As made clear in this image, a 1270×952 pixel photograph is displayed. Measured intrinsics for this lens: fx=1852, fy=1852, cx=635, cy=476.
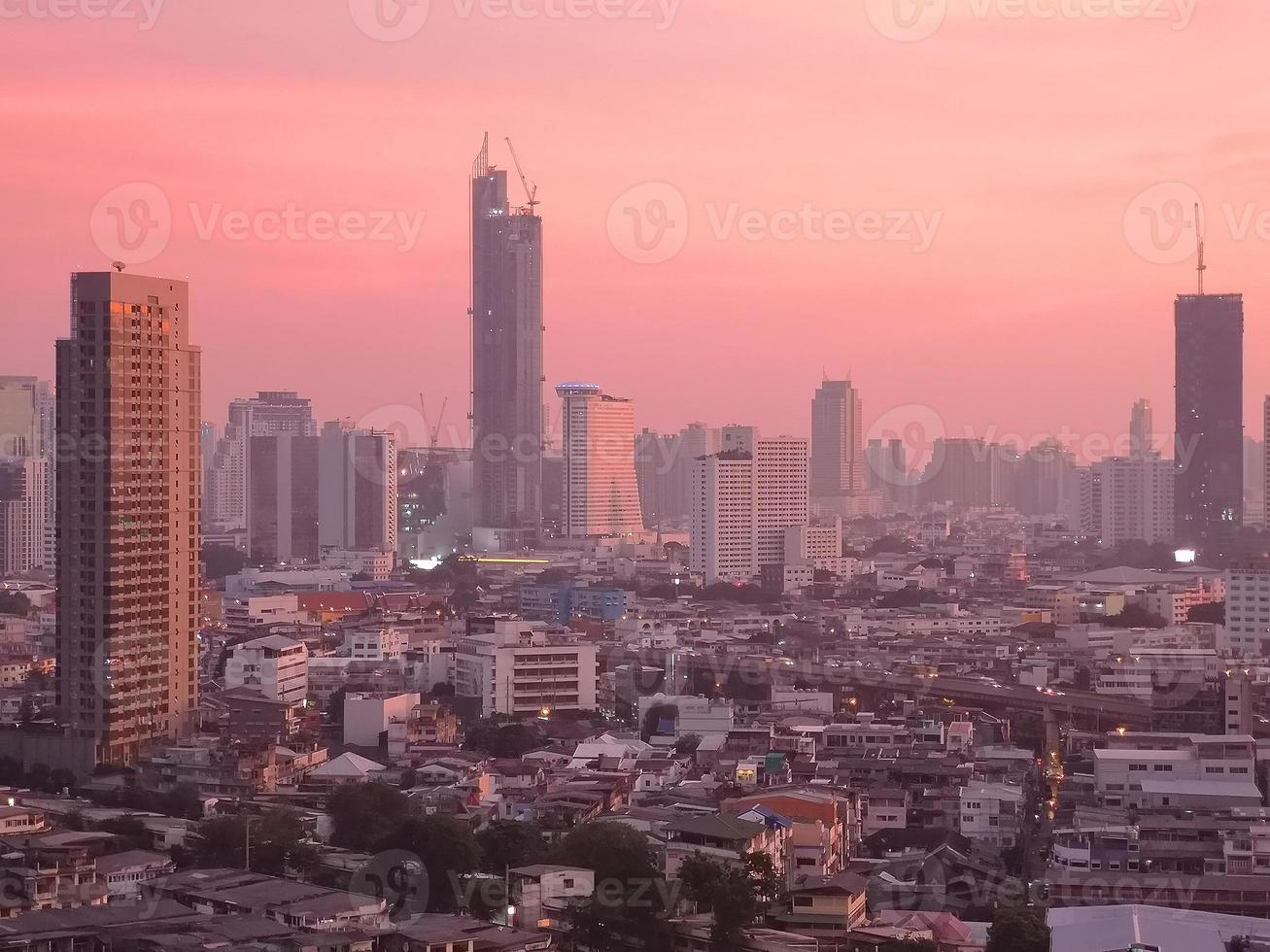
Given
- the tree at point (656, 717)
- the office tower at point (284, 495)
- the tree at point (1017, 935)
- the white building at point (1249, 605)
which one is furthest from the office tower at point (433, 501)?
the tree at point (1017, 935)

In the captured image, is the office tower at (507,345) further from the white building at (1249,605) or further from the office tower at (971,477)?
the white building at (1249,605)

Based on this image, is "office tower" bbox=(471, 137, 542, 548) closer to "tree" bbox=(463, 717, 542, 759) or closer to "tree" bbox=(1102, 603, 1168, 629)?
"tree" bbox=(1102, 603, 1168, 629)

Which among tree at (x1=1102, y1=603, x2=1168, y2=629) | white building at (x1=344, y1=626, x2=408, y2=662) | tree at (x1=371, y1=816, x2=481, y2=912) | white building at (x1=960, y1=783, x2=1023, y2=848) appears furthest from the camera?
tree at (x1=1102, y1=603, x2=1168, y2=629)

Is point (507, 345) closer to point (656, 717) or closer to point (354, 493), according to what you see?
point (354, 493)

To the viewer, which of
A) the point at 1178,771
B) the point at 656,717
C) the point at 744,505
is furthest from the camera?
the point at 744,505

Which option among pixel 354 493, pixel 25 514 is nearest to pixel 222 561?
pixel 25 514

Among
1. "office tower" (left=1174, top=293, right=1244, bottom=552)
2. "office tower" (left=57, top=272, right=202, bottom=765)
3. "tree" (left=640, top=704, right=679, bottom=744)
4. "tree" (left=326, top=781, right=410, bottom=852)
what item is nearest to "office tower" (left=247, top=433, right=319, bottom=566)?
"office tower" (left=1174, top=293, right=1244, bottom=552)

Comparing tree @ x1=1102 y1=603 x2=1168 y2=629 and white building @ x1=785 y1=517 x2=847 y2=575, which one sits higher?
white building @ x1=785 y1=517 x2=847 y2=575
